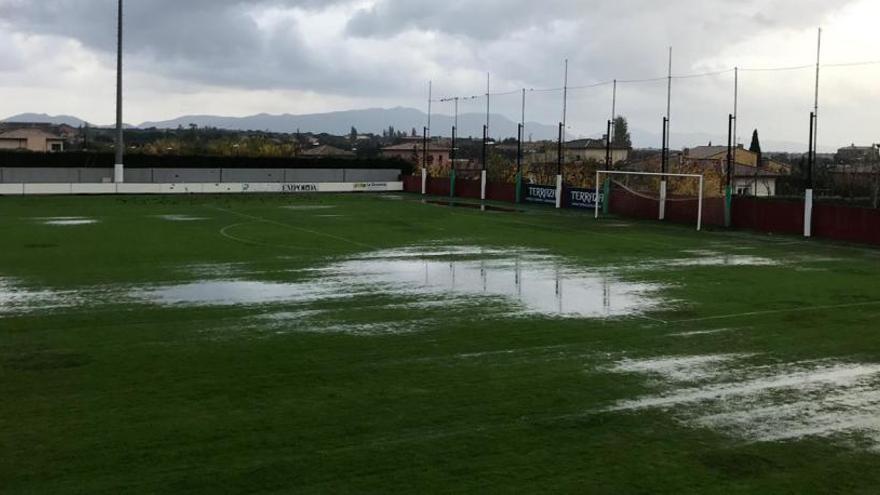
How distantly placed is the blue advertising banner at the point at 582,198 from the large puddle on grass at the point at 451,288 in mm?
22079

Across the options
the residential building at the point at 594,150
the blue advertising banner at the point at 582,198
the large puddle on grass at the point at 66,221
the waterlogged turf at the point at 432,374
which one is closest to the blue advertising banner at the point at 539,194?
the blue advertising banner at the point at 582,198

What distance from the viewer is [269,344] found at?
12.0 m

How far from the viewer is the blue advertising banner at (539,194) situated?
47.4m

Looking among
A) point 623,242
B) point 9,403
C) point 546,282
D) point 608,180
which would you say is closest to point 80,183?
point 608,180

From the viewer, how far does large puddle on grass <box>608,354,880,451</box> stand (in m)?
8.60

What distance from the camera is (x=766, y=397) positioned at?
975cm

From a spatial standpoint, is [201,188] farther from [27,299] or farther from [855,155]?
[855,155]

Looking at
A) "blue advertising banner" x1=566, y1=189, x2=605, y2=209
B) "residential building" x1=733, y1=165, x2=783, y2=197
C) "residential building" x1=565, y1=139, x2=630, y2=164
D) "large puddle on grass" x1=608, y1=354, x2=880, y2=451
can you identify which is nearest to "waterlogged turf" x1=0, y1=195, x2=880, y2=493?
"large puddle on grass" x1=608, y1=354, x2=880, y2=451

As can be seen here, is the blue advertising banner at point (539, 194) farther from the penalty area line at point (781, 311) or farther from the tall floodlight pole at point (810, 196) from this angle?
the penalty area line at point (781, 311)

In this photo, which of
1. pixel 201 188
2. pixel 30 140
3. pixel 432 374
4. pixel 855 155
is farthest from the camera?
pixel 30 140

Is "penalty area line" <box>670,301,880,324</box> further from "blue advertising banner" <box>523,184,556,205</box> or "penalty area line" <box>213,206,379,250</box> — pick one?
"blue advertising banner" <box>523,184,556,205</box>

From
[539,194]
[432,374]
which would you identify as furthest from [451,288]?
[539,194]

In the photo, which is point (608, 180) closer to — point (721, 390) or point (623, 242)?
point (623, 242)

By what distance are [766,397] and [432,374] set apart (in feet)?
13.1
